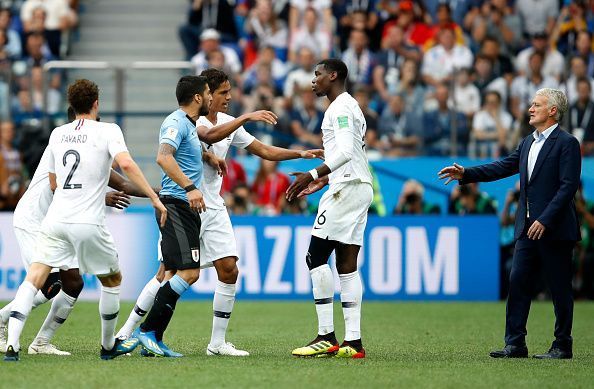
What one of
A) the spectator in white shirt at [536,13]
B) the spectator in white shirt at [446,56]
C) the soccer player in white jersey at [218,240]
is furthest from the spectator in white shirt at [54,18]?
the soccer player in white jersey at [218,240]

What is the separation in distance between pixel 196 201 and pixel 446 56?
12747 millimetres

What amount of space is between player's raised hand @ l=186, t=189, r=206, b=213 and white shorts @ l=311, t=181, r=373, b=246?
1277mm

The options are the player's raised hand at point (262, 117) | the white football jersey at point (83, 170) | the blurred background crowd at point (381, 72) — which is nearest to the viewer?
the white football jersey at point (83, 170)

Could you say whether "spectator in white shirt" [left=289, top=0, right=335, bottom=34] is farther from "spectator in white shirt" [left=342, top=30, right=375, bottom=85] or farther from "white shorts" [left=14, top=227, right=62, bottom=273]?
"white shorts" [left=14, top=227, right=62, bottom=273]

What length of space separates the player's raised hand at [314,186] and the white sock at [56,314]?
2.21 meters

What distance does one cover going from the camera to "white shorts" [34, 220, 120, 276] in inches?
352

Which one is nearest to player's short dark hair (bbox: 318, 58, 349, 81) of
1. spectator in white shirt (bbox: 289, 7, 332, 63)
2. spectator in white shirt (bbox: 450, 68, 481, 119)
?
spectator in white shirt (bbox: 450, 68, 481, 119)

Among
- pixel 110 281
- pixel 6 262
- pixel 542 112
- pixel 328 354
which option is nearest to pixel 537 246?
pixel 542 112

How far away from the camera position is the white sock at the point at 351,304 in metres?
10.0

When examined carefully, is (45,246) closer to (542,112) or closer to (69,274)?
(69,274)

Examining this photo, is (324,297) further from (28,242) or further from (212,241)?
(28,242)

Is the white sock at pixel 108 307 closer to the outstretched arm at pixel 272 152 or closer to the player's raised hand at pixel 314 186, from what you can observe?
the player's raised hand at pixel 314 186

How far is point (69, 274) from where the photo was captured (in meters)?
9.82

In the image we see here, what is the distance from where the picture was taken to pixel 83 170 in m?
9.02
